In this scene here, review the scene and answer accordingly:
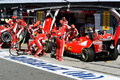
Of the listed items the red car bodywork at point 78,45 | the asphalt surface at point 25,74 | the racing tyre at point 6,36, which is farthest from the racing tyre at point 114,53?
the racing tyre at point 6,36

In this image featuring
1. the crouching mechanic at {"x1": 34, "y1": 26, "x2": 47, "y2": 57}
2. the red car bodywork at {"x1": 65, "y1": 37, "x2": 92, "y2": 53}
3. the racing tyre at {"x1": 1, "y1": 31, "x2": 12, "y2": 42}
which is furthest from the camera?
the racing tyre at {"x1": 1, "y1": 31, "x2": 12, "y2": 42}

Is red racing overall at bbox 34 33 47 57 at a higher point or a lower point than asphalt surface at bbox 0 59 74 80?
higher

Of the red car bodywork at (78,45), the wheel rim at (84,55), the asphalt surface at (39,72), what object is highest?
the red car bodywork at (78,45)

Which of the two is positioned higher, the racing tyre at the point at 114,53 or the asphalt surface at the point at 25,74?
the racing tyre at the point at 114,53

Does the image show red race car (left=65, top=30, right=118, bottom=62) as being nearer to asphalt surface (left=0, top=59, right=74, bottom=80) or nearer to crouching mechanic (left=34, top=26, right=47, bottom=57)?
crouching mechanic (left=34, top=26, right=47, bottom=57)

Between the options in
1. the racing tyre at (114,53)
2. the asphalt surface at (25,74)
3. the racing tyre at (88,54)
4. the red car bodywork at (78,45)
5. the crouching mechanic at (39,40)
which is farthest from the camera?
the crouching mechanic at (39,40)

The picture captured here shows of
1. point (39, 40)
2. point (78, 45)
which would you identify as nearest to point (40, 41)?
point (39, 40)

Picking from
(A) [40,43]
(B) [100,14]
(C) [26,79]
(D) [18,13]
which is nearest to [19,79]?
(C) [26,79]

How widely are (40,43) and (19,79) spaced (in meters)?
5.07

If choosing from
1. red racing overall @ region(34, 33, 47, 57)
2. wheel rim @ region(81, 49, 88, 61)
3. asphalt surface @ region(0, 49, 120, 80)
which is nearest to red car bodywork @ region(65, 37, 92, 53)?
wheel rim @ region(81, 49, 88, 61)

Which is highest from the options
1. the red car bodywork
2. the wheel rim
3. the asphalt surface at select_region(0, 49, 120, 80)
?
the red car bodywork

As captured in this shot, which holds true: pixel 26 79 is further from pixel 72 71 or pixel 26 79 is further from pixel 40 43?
pixel 40 43

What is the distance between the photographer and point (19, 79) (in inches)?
264

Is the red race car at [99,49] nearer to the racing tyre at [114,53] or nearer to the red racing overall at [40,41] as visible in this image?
the racing tyre at [114,53]
